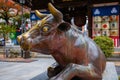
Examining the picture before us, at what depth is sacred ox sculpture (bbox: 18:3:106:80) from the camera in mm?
2156

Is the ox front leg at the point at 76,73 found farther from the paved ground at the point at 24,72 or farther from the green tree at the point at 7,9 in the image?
the green tree at the point at 7,9

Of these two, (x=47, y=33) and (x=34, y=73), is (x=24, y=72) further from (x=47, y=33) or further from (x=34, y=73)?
(x=47, y=33)

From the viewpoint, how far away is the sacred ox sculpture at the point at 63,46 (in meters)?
2.16

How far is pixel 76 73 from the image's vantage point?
224 cm

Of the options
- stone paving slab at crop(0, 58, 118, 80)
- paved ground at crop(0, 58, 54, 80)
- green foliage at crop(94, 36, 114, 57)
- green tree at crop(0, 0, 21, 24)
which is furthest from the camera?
green tree at crop(0, 0, 21, 24)

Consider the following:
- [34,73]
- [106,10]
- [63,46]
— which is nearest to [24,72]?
[34,73]

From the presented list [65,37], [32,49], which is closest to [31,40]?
[32,49]

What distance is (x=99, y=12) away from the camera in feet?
61.9

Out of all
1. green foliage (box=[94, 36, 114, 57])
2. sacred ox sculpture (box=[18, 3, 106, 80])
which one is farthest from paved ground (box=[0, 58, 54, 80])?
green foliage (box=[94, 36, 114, 57])

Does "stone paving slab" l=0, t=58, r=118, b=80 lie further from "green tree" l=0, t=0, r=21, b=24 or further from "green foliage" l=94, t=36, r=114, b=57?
"green tree" l=0, t=0, r=21, b=24

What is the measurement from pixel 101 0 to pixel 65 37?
54.6 ft

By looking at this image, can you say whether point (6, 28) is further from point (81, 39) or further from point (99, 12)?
point (81, 39)

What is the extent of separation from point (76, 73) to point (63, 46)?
0.25 metres

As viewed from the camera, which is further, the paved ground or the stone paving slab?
the paved ground
